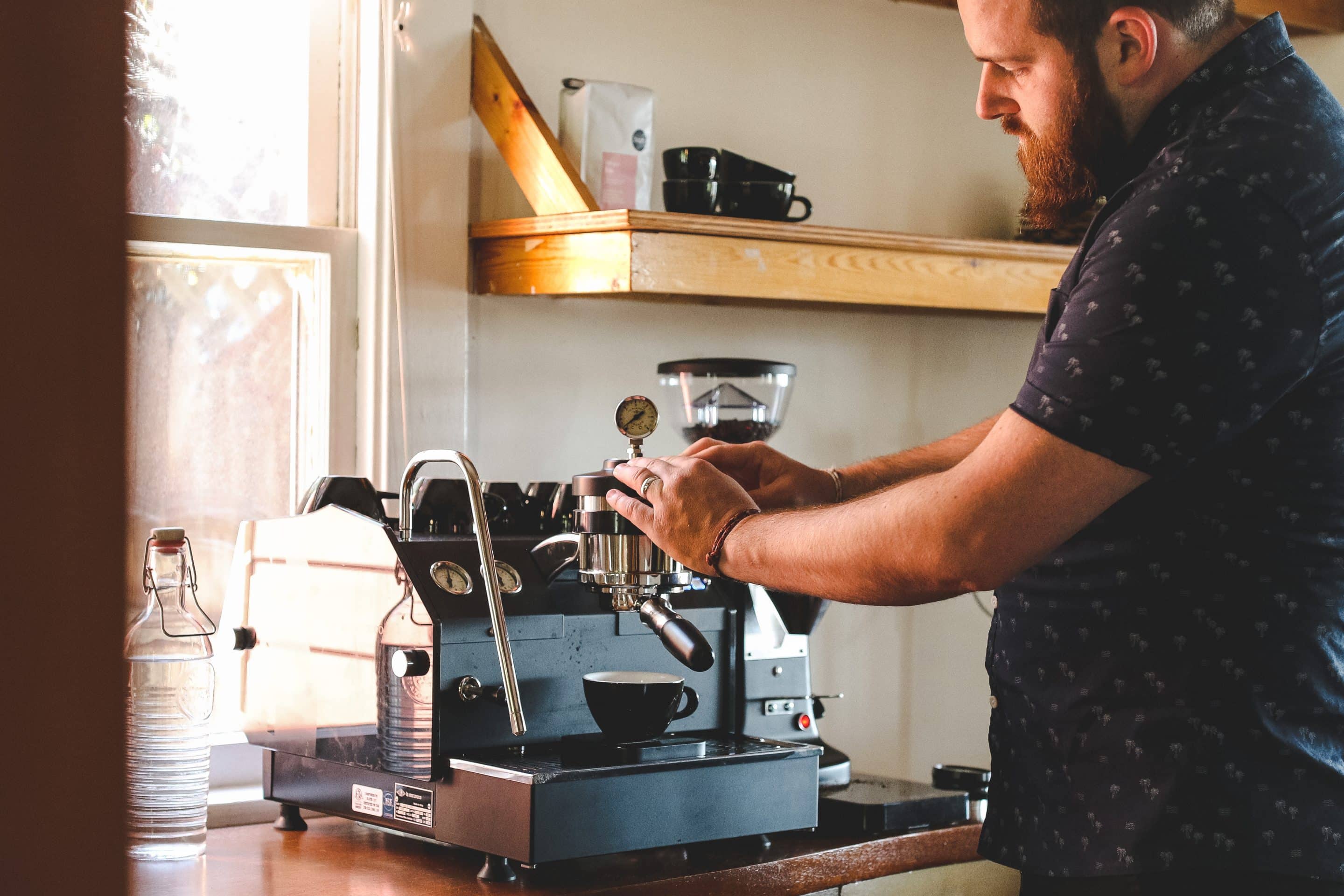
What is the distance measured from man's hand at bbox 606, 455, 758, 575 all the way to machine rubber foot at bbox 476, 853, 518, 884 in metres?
0.35

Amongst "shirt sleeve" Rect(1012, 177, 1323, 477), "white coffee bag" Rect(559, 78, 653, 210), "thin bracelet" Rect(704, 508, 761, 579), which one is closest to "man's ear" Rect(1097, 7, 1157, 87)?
"shirt sleeve" Rect(1012, 177, 1323, 477)

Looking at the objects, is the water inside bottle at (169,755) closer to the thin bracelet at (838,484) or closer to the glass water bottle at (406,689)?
the glass water bottle at (406,689)

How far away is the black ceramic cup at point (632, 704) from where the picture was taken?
141 cm

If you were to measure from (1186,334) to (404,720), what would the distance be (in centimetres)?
86

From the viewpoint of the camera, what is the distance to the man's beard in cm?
118

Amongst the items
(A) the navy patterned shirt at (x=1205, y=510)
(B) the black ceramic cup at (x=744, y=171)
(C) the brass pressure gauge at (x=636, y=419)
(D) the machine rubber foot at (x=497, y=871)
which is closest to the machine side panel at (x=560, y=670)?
(D) the machine rubber foot at (x=497, y=871)

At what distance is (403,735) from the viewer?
1419 mm

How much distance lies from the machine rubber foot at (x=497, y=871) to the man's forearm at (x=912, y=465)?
0.55 meters

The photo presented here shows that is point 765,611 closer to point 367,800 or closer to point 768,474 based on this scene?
point 768,474

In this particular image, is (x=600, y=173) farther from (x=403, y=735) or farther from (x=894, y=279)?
(x=403, y=735)

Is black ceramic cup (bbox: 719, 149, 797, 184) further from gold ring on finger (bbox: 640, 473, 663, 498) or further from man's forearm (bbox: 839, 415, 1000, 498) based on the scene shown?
A: gold ring on finger (bbox: 640, 473, 663, 498)

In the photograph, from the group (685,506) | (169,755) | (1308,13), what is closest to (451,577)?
(685,506)

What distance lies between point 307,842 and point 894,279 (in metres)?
1.13

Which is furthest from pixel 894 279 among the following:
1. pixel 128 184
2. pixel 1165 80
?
pixel 128 184
